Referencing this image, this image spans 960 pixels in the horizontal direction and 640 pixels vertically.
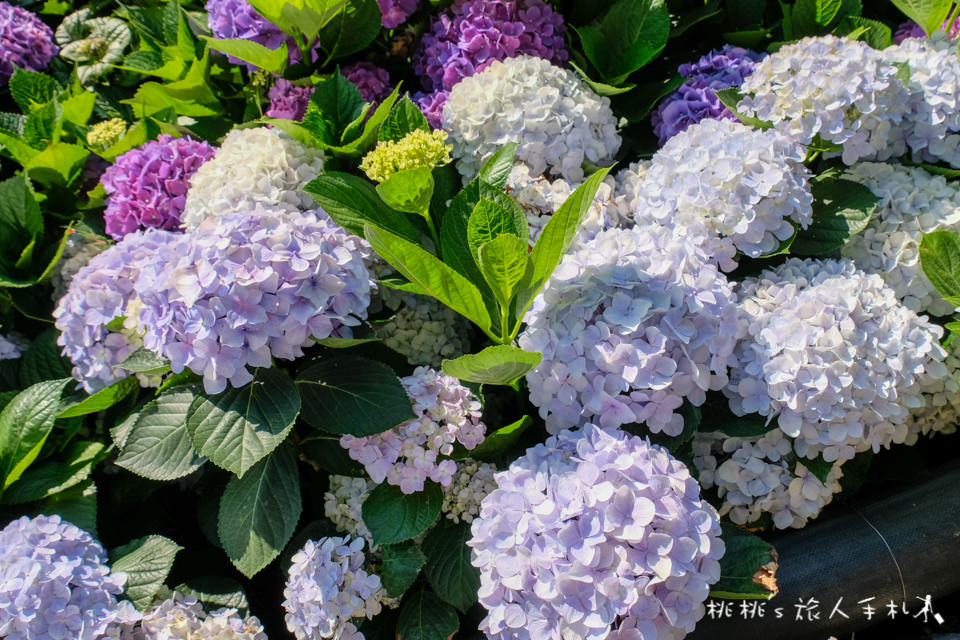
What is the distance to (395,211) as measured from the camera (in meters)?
1.66

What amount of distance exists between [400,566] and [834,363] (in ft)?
2.99

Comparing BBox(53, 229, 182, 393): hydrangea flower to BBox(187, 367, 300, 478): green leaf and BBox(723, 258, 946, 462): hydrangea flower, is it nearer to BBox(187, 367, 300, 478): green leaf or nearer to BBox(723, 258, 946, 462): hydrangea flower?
BBox(187, 367, 300, 478): green leaf

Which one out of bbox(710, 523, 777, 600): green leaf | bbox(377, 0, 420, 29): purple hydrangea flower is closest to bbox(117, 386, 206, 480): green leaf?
bbox(710, 523, 777, 600): green leaf

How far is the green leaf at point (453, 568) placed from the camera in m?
1.53

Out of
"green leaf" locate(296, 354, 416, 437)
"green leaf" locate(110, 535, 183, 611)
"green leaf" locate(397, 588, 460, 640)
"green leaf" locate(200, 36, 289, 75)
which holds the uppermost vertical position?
"green leaf" locate(200, 36, 289, 75)

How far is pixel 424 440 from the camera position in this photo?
147 cm

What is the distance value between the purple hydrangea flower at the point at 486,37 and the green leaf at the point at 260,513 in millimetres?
1148

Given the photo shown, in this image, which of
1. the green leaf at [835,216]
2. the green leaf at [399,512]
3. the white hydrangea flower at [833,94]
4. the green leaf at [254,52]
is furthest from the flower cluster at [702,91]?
the green leaf at [399,512]

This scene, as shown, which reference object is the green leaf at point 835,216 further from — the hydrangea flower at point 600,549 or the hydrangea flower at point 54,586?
the hydrangea flower at point 54,586

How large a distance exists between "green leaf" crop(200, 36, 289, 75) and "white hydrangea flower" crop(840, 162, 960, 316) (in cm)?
146

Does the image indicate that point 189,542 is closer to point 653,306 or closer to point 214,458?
point 214,458

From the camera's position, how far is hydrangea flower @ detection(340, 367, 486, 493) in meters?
1.47

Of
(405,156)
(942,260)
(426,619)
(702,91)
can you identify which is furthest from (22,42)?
(942,260)

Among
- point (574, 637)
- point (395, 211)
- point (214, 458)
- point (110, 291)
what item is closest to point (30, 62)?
point (110, 291)
